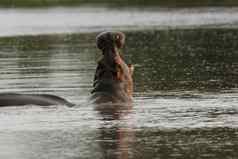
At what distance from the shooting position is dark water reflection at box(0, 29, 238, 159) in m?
13.7

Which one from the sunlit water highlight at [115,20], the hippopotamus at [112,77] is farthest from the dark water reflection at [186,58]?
the sunlit water highlight at [115,20]

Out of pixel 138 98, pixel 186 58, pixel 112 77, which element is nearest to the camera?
pixel 112 77

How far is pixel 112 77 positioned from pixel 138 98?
1684 millimetres

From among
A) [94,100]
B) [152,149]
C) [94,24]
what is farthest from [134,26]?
[152,149]

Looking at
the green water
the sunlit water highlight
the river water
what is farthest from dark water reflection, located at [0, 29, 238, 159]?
the green water

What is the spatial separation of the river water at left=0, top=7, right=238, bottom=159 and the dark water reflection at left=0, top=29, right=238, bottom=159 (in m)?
0.02

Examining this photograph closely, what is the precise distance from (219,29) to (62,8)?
39.8 meters

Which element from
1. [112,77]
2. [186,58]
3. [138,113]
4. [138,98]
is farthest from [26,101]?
[186,58]

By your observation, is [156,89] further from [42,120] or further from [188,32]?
[188,32]

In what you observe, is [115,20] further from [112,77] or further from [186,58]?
[112,77]

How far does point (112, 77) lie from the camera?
1834cm

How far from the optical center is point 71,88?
22312mm

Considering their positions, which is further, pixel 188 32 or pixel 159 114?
pixel 188 32

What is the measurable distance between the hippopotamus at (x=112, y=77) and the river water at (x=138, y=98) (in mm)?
386
